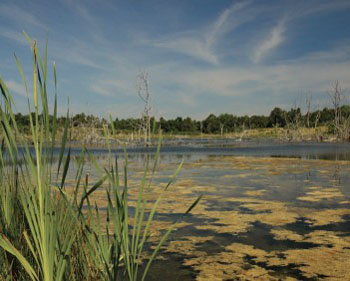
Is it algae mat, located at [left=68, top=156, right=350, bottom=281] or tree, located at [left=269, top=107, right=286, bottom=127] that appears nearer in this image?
algae mat, located at [left=68, top=156, right=350, bottom=281]

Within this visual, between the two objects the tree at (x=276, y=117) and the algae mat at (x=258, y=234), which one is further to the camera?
the tree at (x=276, y=117)

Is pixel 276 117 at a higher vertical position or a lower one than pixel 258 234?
higher

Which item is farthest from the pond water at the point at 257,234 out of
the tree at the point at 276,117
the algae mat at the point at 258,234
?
the tree at the point at 276,117

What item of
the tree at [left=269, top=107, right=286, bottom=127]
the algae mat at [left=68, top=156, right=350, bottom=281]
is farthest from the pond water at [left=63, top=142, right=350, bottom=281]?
the tree at [left=269, top=107, right=286, bottom=127]

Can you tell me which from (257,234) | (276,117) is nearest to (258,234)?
(257,234)

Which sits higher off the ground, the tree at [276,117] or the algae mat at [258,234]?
the tree at [276,117]

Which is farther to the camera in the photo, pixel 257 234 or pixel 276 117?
pixel 276 117

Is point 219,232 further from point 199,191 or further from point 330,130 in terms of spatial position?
point 330,130

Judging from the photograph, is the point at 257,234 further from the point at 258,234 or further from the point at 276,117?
the point at 276,117

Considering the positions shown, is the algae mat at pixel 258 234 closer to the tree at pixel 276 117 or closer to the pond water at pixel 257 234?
the pond water at pixel 257 234

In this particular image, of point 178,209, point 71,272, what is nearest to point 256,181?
point 178,209

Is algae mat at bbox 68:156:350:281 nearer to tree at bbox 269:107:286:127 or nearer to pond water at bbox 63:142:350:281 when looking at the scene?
pond water at bbox 63:142:350:281

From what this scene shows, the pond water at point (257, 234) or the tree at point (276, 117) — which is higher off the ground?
the tree at point (276, 117)

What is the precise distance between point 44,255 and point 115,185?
1.37ft
